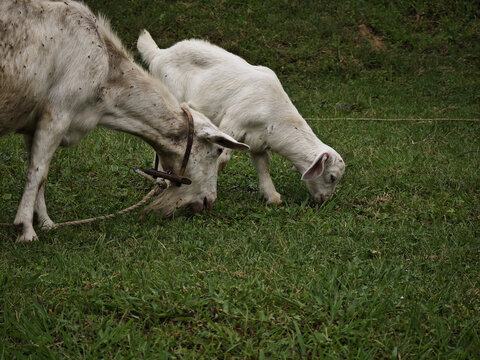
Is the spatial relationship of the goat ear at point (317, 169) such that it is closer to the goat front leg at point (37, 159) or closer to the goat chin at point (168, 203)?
the goat chin at point (168, 203)

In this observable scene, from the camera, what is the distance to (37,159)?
4691mm

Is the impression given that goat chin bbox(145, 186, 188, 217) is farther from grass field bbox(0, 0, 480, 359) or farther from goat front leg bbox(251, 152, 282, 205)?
goat front leg bbox(251, 152, 282, 205)

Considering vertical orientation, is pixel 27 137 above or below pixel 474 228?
above

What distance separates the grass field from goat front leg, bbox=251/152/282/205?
0.12 m

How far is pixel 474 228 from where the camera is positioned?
5.49 m

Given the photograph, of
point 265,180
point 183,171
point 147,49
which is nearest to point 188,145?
point 183,171

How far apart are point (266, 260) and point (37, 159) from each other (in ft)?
6.37

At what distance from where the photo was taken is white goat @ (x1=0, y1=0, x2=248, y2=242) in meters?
4.46

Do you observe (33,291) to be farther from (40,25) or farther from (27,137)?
(40,25)

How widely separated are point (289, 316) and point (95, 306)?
1.20 meters

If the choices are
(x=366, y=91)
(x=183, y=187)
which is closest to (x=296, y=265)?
(x=183, y=187)

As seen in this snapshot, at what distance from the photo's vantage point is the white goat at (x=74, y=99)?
14.6 ft

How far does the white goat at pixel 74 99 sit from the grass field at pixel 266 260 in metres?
0.48

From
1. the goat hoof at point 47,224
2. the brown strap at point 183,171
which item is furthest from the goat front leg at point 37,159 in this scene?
the brown strap at point 183,171
